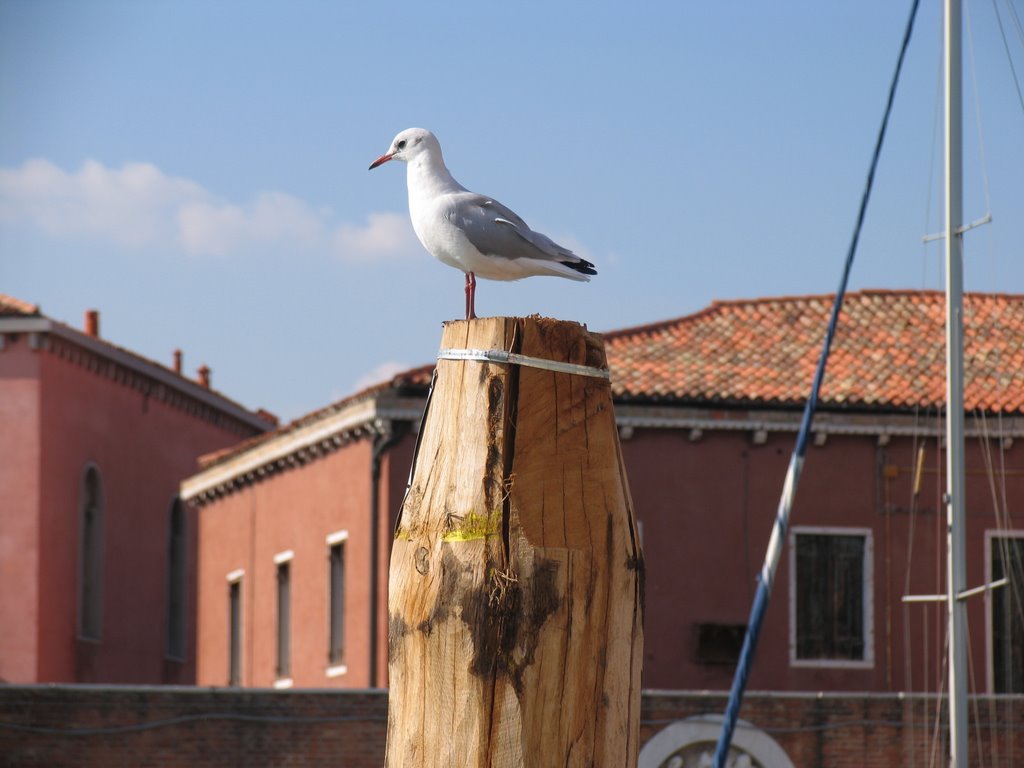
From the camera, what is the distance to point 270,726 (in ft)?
64.5

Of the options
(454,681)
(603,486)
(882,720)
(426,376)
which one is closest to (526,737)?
(454,681)

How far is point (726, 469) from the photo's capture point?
2434 centimetres

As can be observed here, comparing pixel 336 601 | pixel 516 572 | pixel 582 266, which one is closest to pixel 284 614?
pixel 336 601

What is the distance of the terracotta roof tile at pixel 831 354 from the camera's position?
24.2 m

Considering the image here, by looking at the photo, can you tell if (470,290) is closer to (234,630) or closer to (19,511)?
(19,511)

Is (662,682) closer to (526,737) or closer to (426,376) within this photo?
(426,376)

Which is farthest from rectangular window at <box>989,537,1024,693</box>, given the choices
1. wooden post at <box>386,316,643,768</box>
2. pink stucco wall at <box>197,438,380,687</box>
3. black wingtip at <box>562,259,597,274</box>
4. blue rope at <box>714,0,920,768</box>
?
wooden post at <box>386,316,643,768</box>

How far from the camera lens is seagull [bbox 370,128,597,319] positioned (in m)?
5.05

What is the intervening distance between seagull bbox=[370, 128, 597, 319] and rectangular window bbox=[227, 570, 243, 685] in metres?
24.8

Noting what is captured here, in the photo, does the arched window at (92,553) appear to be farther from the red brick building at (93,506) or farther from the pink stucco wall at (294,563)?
the pink stucco wall at (294,563)

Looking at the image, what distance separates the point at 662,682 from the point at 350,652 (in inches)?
157

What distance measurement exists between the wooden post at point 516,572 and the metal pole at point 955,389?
14.2 metres

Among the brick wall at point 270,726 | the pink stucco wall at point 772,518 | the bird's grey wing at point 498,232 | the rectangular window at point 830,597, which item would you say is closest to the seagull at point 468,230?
the bird's grey wing at point 498,232

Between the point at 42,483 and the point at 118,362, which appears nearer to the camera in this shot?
the point at 42,483
